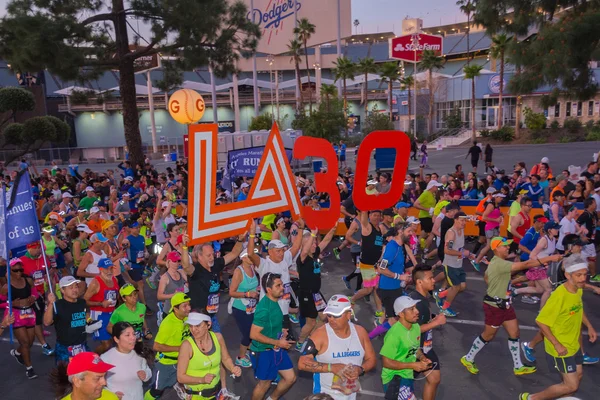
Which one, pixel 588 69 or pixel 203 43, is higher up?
pixel 203 43

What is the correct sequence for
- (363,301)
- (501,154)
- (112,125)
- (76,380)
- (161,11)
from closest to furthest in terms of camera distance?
1. (76,380)
2. (363,301)
3. (161,11)
4. (501,154)
5. (112,125)

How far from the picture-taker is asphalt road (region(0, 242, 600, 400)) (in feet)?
19.6

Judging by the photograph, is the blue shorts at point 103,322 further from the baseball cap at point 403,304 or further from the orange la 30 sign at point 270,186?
the baseball cap at point 403,304

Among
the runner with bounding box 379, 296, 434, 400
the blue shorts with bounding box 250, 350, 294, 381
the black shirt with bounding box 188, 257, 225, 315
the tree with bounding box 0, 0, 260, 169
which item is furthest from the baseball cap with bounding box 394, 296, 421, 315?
the tree with bounding box 0, 0, 260, 169

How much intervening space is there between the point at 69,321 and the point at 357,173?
13.4ft

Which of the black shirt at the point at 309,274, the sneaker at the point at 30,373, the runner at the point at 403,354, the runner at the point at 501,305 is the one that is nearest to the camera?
the runner at the point at 403,354

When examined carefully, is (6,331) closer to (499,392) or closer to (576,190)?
(499,392)

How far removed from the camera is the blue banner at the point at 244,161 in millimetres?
12883

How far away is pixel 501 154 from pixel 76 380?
35720 millimetres

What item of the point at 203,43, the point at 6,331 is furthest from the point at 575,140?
the point at 6,331

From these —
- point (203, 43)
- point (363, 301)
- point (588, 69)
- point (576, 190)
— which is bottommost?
point (363, 301)

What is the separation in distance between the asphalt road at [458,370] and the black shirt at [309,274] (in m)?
1.04

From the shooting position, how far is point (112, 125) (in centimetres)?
5975

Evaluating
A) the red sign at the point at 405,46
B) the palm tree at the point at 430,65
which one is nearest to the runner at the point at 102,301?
the palm tree at the point at 430,65
